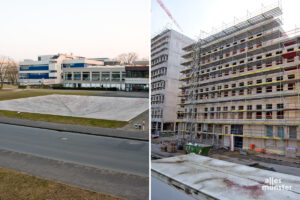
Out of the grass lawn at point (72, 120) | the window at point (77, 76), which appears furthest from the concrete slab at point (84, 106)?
the window at point (77, 76)

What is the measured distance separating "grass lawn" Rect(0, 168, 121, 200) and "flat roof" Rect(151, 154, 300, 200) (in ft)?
5.00

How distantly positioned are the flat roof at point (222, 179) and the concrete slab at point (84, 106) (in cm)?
783

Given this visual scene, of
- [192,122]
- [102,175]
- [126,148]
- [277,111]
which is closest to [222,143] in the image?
[192,122]

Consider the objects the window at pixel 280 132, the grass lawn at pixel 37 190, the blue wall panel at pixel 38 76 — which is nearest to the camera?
the window at pixel 280 132

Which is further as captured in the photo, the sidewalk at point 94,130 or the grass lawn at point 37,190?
the sidewalk at point 94,130

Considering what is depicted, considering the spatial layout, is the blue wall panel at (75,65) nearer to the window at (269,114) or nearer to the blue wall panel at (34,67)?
the blue wall panel at (34,67)

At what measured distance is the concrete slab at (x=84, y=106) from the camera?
1009 centimetres

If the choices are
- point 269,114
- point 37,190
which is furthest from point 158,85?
point 37,190

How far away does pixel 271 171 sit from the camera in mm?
1168

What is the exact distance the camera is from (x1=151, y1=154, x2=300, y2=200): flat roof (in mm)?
941

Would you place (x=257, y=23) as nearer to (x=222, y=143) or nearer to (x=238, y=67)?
(x=238, y=67)

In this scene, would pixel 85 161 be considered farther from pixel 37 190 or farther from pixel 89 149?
pixel 37 190

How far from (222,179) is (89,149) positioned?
418 centimetres

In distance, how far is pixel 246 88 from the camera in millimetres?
1549
